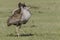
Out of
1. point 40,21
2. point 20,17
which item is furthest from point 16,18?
point 40,21

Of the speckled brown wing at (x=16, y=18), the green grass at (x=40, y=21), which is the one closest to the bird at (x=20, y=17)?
the speckled brown wing at (x=16, y=18)

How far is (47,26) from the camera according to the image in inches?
568

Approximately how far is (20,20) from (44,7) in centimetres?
837

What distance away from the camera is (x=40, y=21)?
15.8m

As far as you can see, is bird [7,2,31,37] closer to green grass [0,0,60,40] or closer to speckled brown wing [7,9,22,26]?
speckled brown wing [7,9,22,26]

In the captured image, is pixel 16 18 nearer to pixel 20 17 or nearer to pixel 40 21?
pixel 20 17

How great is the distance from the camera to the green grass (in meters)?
12.3

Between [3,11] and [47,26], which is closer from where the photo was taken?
[47,26]

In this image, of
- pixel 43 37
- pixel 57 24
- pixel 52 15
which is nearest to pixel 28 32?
pixel 43 37

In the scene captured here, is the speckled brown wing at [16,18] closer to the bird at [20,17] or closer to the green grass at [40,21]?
the bird at [20,17]

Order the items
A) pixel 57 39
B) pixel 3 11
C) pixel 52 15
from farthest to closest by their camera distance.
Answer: pixel 3 11 → pixel 52 15 → pixel 57 39

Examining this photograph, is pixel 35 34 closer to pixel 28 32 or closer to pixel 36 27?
pixel 28 32

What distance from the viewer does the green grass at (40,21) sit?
12.3 meters

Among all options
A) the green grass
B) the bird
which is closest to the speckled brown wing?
the bird
